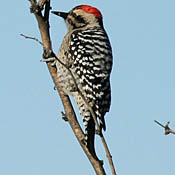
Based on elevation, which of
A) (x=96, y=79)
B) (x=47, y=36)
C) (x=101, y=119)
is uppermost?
(x=47, y=36)

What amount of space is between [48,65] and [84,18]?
1.57 metres

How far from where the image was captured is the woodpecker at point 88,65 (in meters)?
5.69

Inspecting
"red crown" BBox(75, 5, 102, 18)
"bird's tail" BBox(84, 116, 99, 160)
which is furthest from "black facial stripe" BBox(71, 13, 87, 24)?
"bird's tail" BBox(84, 116, 99, 160)

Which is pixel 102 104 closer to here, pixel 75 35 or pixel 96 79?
pixel 96 79

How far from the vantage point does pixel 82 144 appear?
4.88 metres

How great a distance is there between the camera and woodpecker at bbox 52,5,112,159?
5.69 meters

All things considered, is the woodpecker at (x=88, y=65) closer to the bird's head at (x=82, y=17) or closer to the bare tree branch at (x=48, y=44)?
the bird's head at (x=82, y=17)

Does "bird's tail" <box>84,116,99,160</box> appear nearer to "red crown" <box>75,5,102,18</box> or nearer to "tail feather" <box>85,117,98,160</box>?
"tail feather" <box>85,117,98,160</box>

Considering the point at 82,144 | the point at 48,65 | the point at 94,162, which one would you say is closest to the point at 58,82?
the point at 48,65

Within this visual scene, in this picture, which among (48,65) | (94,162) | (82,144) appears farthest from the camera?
(48,65)

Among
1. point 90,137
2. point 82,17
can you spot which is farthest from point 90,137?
point 82,17

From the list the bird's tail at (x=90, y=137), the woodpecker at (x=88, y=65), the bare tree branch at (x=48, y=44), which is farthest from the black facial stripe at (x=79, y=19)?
the bird's tail at (x=90, y=137)

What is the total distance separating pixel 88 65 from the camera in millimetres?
5992

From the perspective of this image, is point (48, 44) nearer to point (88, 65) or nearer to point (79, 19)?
point (88, 65)
